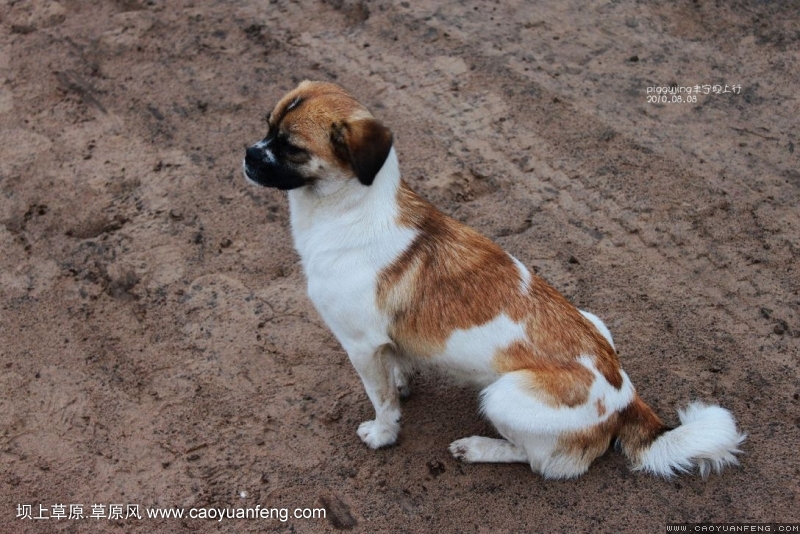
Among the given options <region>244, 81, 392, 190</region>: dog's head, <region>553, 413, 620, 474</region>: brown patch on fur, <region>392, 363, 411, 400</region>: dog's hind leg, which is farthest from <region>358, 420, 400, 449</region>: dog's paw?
<region>244, 81, 392, 190</region>: dog's head

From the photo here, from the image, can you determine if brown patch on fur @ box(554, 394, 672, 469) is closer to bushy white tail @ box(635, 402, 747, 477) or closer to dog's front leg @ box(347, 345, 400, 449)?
bushy white tail @ box(635, 402, 747, 477)

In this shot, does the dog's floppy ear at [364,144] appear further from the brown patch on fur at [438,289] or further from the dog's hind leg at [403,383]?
the dog's hind leg at [403,383]

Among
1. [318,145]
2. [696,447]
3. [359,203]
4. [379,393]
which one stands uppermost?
[318,145]

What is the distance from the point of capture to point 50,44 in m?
7.59

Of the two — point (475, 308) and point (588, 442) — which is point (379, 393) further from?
point (588, 442)

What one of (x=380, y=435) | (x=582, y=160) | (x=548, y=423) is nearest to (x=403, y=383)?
(x=380, y=435)

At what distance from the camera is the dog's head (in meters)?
3.83

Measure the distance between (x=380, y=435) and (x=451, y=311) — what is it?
936mm

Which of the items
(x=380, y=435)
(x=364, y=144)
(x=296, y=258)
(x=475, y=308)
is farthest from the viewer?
(x=296, y=258)

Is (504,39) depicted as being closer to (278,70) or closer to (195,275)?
(278,70)

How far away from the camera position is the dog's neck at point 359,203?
13.3 ft

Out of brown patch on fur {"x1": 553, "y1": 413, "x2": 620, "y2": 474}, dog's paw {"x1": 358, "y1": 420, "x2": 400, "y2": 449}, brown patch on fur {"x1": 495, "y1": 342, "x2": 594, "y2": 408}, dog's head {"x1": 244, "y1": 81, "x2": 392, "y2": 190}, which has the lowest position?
dog's paw {"x1": 358, "y1": 420, "x2": 400, "y2": 449}

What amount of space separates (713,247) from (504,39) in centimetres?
295

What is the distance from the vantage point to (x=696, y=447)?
410 cm
